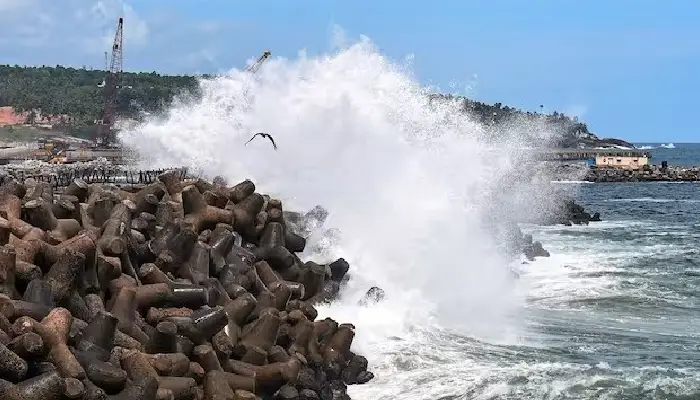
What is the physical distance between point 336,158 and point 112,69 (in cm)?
7720

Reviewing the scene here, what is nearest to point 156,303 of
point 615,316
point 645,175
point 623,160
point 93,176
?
point 615,316

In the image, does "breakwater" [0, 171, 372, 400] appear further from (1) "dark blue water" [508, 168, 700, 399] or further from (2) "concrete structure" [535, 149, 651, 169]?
(2) "concrete structure" [535, 149, 651, 169]

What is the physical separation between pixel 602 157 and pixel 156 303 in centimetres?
10239

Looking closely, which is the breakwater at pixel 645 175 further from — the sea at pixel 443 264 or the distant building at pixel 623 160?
the sea at pixel 443 264

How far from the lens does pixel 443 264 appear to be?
19.8 m

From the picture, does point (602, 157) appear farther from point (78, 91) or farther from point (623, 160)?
point (78, 91)

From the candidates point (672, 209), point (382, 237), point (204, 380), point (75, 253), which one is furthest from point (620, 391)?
point (672, 209)

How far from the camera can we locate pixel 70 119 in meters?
135

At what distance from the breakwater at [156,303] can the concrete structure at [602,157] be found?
78.4 metres

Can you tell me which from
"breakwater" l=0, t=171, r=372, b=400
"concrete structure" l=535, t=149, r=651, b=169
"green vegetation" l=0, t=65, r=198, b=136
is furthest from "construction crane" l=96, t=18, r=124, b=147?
"breakwater" l=0, t=171, r=372, b=400

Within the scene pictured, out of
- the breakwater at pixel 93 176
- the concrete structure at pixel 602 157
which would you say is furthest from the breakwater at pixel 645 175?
the breakwater at pixel 93 176

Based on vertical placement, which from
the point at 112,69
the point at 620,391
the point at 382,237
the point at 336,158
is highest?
the point at 112,69

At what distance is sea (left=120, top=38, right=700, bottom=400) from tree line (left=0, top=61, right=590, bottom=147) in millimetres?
87908

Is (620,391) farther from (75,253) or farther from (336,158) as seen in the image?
(336,158)
